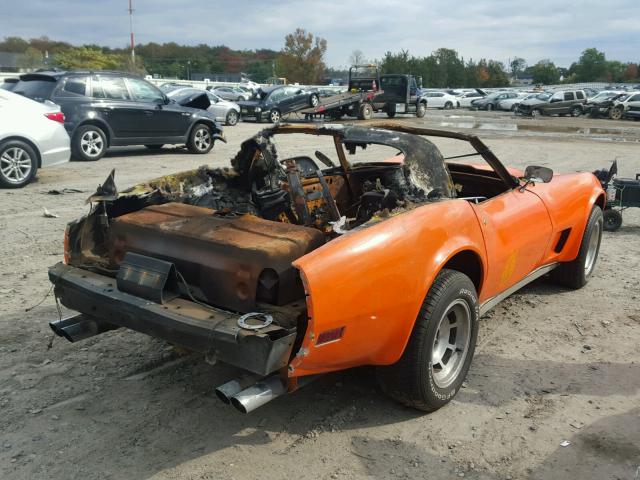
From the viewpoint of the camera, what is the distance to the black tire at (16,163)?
8.45 metres

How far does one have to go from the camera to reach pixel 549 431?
2.97 meters

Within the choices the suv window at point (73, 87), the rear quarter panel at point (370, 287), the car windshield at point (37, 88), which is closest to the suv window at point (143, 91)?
the suv window at point (73, 87)

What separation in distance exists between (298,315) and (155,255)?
1.02 m

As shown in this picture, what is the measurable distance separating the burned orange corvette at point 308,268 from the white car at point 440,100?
40.4 m

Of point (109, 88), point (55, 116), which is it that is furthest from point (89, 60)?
point (55, 116)

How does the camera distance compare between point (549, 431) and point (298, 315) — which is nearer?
point (298, 315)

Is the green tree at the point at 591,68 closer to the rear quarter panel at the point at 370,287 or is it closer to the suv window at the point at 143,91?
the suv window at the point at 143,91

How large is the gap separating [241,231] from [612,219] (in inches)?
218

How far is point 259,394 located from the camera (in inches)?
99.5

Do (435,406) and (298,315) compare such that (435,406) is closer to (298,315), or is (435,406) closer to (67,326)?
(298,315)

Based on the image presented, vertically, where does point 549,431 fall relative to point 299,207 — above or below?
below

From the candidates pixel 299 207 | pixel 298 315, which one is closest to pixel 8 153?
pixel 299 207

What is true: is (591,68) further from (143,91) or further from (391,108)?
(143,91)

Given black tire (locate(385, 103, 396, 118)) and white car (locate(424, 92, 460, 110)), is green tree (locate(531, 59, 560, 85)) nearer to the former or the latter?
white car (locate(424, 92, 460, 110))
